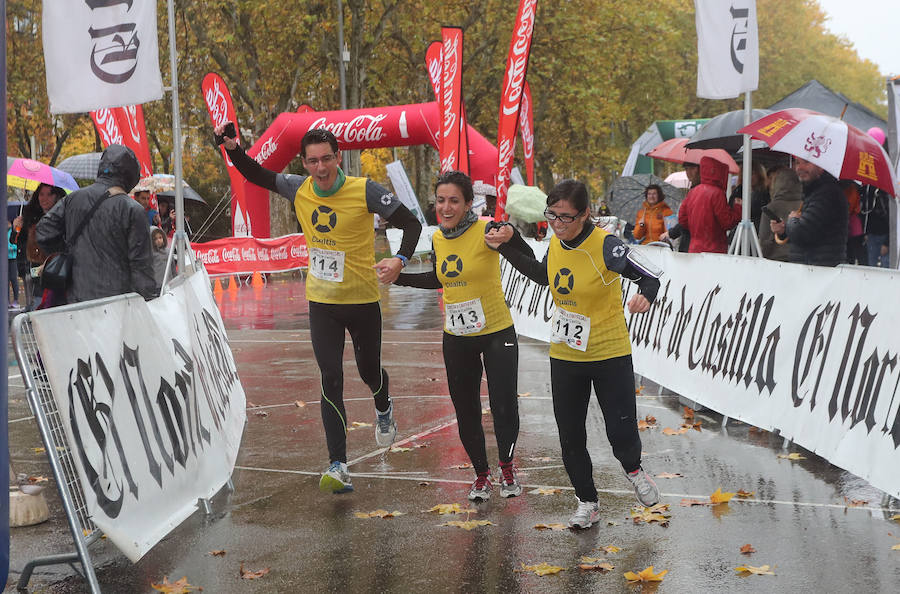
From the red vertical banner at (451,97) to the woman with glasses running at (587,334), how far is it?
11625 millimetres

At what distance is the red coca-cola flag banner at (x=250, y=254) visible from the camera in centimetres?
2688

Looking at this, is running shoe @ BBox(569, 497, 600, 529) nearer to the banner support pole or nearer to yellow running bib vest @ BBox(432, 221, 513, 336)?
yellow running bib vest @ BBox(432, 221, 513, 336)

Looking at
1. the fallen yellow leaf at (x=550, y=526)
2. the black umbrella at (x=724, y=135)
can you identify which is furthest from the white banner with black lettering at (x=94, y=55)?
the black umbrella at (x=724, y=135)

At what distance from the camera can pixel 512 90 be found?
1636 centimetres

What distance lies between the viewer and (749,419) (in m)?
8.22

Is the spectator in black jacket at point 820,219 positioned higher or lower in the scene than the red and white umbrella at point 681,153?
lower

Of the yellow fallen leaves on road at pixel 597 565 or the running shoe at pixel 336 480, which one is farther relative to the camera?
the running shoe at pixel 336 480

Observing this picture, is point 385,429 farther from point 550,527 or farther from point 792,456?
point 792,456

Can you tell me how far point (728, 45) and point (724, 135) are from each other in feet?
9.27

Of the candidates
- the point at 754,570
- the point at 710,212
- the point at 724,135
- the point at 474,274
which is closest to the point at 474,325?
the point at 474,274

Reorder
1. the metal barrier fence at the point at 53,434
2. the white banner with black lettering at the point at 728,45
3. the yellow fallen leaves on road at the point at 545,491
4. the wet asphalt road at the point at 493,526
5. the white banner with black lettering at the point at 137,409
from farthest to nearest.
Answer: the white banner with black lettering at the point at 728,45
the yellow fallen leaves on road at the point at 545,491
the wet asphalt road at the point at 493,526
the white banner with black lettering at the point at 137,409
the metal barrier fence at the point at 53,434

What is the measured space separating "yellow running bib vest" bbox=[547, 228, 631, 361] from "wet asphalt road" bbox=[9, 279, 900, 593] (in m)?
0.94

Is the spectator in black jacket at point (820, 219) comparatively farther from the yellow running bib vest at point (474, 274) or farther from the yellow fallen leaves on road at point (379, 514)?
the yellow fallen leaves on road at point (379, 514)

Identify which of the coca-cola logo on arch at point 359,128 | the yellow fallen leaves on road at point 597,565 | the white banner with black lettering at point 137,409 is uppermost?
the coca-cola logo on arch at point 359,128
